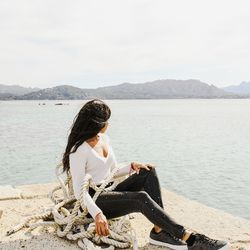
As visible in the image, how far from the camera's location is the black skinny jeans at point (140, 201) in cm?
348

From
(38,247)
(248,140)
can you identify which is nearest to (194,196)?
(38,247)

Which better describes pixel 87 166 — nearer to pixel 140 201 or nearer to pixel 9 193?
pixel 140 201

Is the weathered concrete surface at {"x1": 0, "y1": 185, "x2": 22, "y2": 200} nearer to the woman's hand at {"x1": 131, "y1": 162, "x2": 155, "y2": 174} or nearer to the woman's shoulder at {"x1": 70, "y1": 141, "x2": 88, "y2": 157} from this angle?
the woman's shoulder at {"x1": 70, "y1": 141, "x2": 88, "y2": 157}

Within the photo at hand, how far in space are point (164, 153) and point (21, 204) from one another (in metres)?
15.4

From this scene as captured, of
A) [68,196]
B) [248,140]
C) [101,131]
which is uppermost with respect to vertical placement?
[101,131]

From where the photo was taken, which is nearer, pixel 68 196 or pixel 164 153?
pixel 68 196

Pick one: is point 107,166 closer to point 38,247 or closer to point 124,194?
point 124,194

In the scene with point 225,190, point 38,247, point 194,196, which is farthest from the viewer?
point 225,190

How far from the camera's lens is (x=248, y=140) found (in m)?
26.7

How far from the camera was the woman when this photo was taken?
→ 347 centimetres

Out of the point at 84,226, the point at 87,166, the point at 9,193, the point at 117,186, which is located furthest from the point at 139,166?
the point at 9,193

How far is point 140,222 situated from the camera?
4.63 meters

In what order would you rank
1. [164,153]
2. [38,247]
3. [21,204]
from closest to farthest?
1. [38,247]
2. [21,204]
3. [164,153]

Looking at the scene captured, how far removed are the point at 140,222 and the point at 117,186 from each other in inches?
38.1
